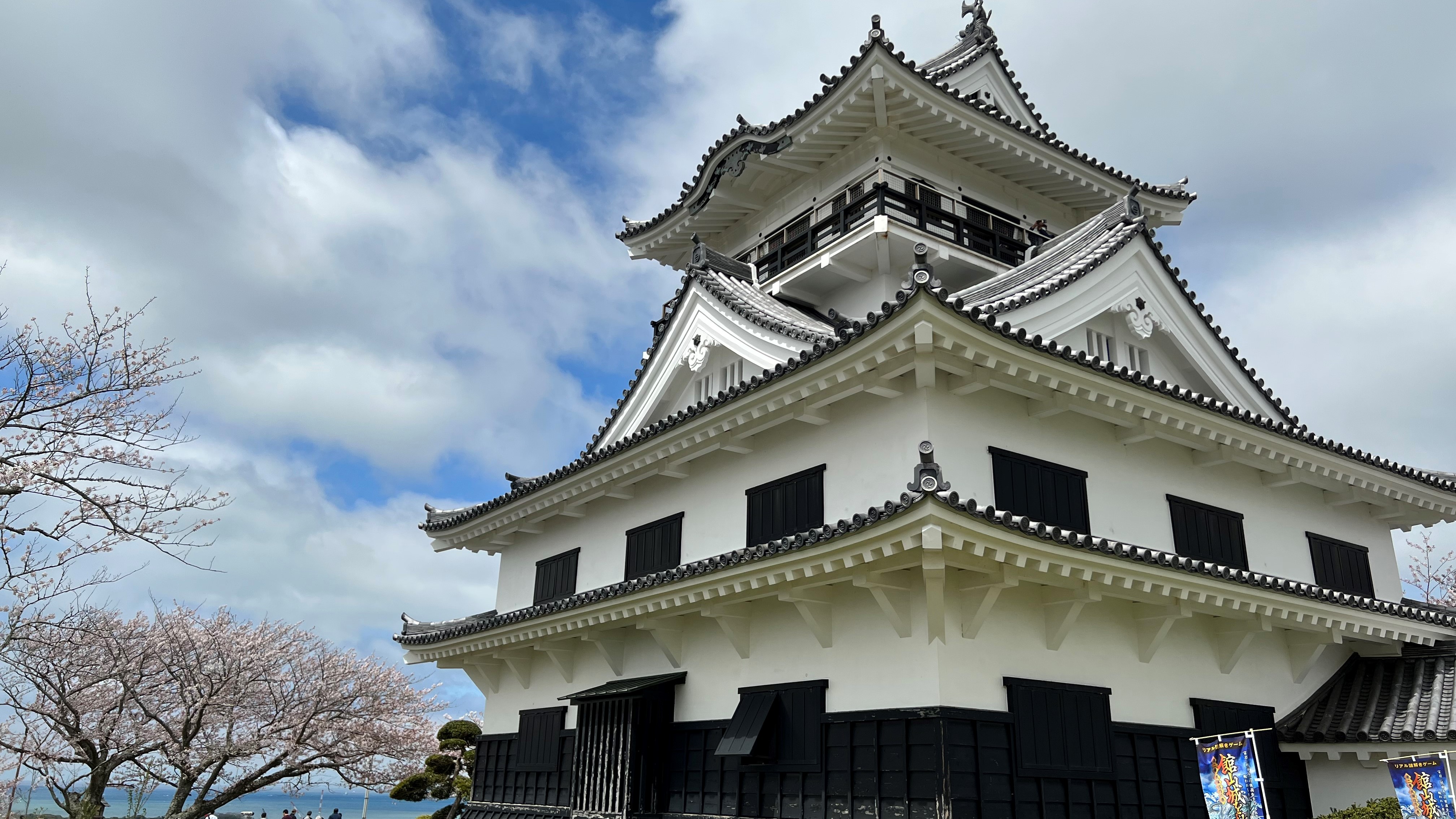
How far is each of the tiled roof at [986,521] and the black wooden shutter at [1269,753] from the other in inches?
73.3

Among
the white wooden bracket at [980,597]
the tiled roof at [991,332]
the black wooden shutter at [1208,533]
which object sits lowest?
the white wooden bracket at [980,597]

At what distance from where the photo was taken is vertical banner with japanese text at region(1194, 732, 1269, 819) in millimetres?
8391

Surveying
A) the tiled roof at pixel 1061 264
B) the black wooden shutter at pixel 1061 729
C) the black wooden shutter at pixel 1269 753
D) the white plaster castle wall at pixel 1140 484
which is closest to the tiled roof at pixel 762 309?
the tiled roof at pixel 1061 264

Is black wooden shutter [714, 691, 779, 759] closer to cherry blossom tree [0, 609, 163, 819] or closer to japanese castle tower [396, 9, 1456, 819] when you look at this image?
japanese castle tower [396, 9, 1456, 819]

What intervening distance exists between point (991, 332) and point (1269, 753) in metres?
7.32

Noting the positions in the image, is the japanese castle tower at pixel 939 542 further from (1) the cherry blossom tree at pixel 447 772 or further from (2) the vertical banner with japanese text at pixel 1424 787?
(1) the cherry blossom tree at pixel 447 772

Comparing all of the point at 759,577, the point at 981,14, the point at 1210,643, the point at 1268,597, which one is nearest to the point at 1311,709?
the point at 1210,643

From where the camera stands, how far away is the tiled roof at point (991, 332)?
9148 millimetres

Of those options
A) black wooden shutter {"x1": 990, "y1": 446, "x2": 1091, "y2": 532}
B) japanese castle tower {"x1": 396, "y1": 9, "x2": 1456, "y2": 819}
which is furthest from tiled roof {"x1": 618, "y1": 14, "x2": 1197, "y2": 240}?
black wooden shutter {"x1": 990, "y1": 446, "x2": 1091, "y2": 532}

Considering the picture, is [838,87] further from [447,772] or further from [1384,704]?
[447,772]

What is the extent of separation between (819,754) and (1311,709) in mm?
7318

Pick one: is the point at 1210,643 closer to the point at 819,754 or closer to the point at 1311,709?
the point at 1311,709

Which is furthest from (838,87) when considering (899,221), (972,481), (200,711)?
(200,711)

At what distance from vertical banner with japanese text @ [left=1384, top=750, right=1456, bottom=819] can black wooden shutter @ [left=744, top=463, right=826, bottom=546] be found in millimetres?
6279
